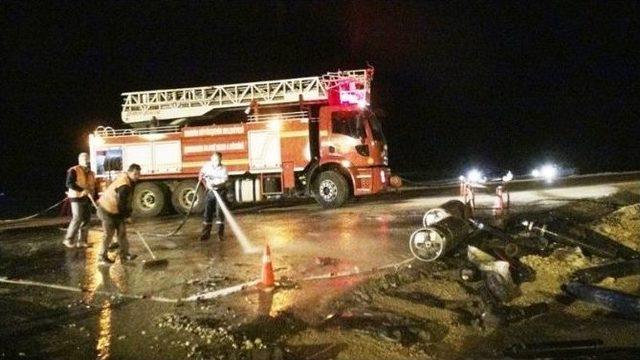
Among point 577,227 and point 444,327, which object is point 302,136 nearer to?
point 577,227

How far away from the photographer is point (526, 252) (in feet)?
28.0

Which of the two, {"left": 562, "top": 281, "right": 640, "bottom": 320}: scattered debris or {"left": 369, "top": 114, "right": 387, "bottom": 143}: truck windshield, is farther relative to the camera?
{"left": 369, "top": 114, "right": 387, "bottom": 143}: truck windshield

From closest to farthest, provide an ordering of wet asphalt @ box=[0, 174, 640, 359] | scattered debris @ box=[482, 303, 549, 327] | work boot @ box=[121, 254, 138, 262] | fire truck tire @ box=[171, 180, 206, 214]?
wet asphalt @ box=[0, 174, 640, 359]
scattered debris @ box=[482, 303, 549, 327]
work boot @ box=[121, 254, 138, 262]
fire truck tire @ box=[171, 180, 206, 214]

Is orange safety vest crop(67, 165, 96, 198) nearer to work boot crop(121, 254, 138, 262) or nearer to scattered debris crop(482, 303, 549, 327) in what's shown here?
work boot crop(121, 254, 138, 262)

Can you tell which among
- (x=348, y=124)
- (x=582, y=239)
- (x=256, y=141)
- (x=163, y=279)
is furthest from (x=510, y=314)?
(x=256, y=141)

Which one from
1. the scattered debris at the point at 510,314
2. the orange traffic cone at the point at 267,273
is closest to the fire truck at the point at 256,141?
the orange traffic cone at the point at 267,273

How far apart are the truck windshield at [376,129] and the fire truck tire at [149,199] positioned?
21.8 feet

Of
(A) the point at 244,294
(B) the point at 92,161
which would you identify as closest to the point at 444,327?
(A) the point at 244,294

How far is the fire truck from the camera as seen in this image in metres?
16.2

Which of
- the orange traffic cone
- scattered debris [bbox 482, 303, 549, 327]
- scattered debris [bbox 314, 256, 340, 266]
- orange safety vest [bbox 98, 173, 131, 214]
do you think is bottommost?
scattered debris [bbox 482, 303, 549, 327]

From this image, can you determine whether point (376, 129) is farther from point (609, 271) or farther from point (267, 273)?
point (267, 273)

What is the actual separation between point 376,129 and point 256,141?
3.53 metres

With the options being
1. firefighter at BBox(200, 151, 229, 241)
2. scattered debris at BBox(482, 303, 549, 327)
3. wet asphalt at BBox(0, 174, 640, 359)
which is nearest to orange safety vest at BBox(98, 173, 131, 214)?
wet asphalt at BBox(0, 174, 640, 359)

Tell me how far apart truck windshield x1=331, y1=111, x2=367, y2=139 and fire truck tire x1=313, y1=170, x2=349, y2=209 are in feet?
3.82
